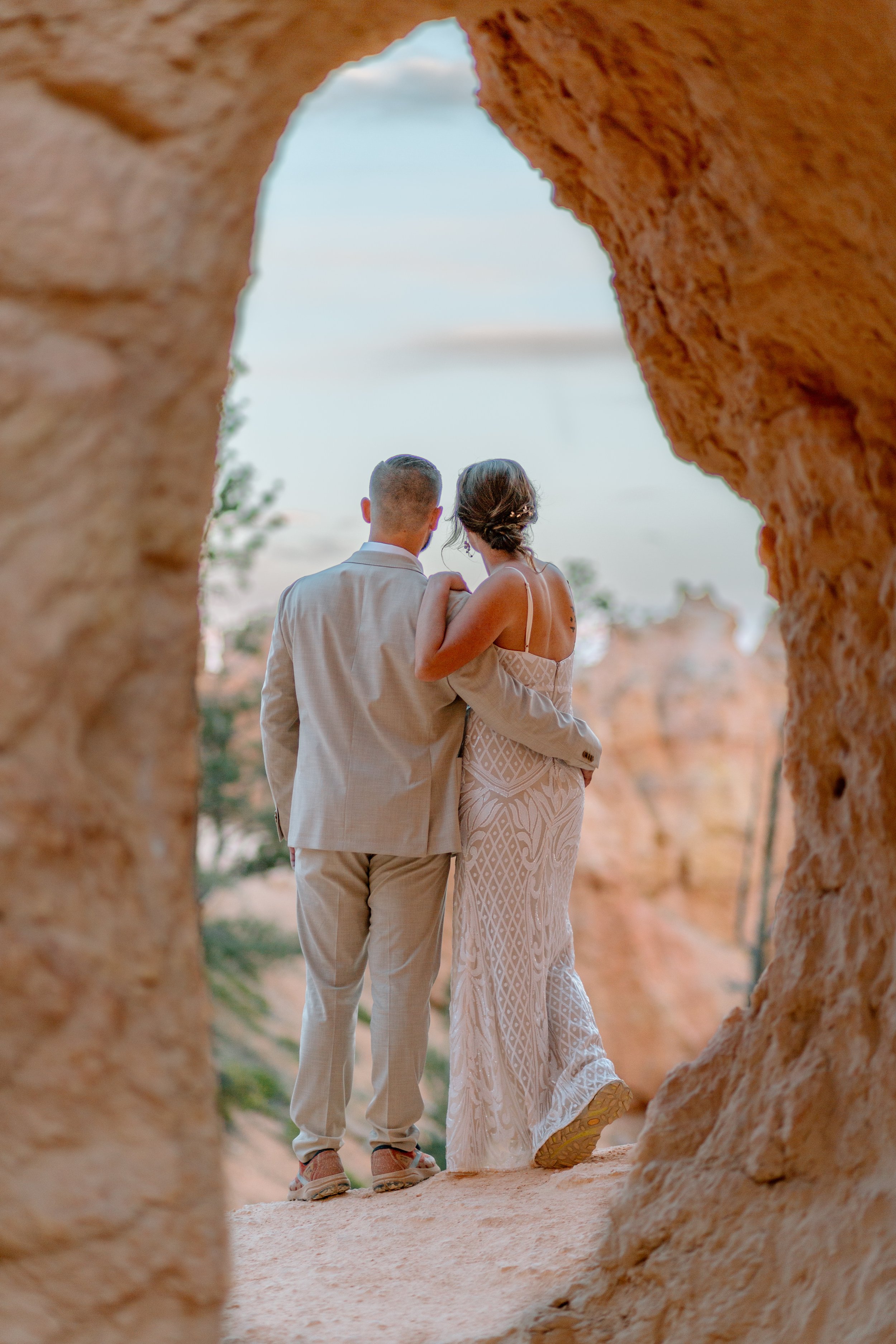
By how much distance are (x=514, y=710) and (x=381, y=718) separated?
0.39m

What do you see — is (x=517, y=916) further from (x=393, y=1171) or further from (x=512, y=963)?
(x=393, y=1171)

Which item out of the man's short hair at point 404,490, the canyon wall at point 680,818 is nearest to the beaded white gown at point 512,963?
the man's short hair at point 404,490

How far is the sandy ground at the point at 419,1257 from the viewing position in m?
2.54

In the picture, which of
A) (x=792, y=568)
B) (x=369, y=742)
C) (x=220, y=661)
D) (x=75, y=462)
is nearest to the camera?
(x=75, y=462)

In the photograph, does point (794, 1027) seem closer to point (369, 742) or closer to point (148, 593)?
point (369, 742)

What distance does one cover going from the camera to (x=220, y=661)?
1126 cm

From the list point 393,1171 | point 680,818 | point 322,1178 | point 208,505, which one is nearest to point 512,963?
point 393,1171

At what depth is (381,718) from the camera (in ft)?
11.0

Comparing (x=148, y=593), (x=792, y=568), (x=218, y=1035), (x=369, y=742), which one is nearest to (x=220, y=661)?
(x=218, y=1035)

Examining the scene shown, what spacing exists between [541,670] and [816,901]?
3.61 ft

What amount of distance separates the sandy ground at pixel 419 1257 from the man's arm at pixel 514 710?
3.96ft

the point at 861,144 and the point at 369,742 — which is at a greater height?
the point at 861,144

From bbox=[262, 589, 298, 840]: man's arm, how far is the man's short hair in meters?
0.42

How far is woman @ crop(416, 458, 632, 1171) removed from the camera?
11.0 feet
